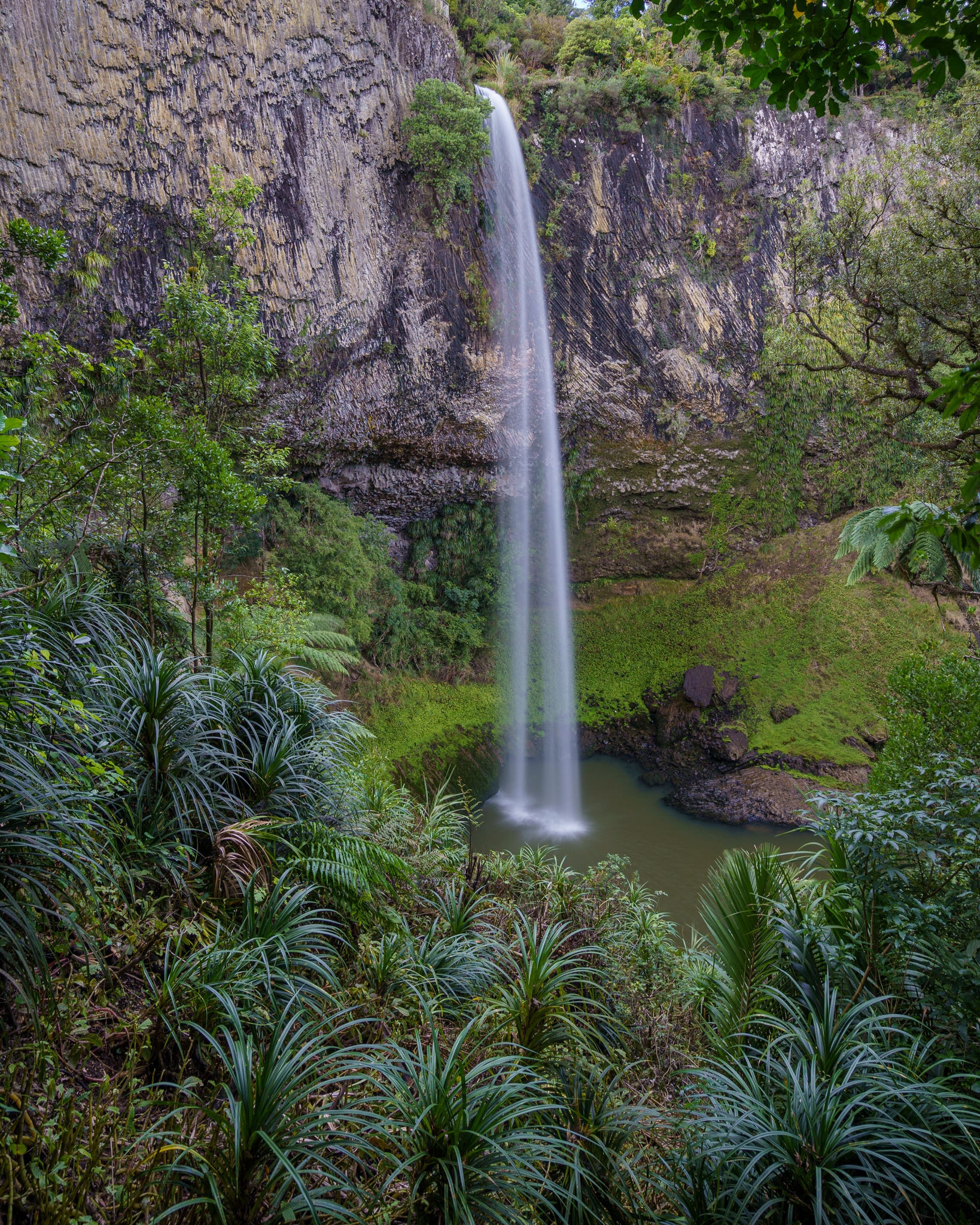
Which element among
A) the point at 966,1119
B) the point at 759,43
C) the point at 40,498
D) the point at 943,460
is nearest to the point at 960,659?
the point at 966,1119

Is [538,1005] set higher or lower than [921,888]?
lower

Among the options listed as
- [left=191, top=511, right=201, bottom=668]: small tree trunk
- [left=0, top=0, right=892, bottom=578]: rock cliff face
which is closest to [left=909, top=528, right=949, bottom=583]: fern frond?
[left=191, top=511, right=201, bottom=668]: small tree trunk

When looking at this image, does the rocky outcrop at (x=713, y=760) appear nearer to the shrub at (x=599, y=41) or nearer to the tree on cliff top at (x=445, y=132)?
the tree on cliff top at (x=445, y=132)

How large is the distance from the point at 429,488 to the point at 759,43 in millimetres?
12011

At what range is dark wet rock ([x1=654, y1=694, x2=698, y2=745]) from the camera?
12.2 m

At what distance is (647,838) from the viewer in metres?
9.67

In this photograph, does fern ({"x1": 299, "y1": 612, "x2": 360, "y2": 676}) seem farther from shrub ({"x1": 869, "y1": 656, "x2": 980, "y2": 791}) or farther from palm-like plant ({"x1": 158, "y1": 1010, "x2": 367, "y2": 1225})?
palm-like plant ({"x1": 158, "y1": 1010, "x2": 367, "y2": 1225})

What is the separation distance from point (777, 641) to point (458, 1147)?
1298 centimetres

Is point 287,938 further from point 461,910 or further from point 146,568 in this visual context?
point 146,568

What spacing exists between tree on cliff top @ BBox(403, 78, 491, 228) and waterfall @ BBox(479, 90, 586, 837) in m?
1.39

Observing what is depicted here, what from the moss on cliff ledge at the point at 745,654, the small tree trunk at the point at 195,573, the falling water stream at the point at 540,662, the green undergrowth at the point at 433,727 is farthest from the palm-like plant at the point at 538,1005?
the moss on cliff ledge at the point at 745,654

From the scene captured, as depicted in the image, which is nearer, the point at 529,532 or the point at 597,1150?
the point at 597,1150

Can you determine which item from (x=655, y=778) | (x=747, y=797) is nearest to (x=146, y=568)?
(x=747, y=797)

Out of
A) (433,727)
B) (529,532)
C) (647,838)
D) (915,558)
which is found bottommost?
(647,838)
